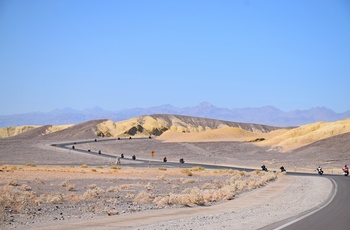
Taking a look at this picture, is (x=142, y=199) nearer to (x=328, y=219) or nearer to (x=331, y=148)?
(x=328, y=219)

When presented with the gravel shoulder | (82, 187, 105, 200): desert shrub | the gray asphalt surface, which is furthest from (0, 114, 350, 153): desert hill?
the gray asphalt surface

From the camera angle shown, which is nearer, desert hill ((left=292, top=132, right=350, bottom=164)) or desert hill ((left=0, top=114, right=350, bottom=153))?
desert hill ((left=292, top=132, right=350, bottom=164))

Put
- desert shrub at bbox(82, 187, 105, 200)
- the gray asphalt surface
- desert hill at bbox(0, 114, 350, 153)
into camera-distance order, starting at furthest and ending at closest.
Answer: desert hill at bbox(0, 114, 350, 153), desert shrub at bbox(82, 187, 105, 200), the gray asphalt surface

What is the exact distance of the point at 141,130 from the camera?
19275cm

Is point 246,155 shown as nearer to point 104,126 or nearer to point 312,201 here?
point 312,201

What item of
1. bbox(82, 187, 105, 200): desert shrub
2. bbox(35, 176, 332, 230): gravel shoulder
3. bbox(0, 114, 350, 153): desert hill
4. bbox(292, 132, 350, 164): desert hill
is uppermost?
bbox(0, 114, 350, 153): desert hill

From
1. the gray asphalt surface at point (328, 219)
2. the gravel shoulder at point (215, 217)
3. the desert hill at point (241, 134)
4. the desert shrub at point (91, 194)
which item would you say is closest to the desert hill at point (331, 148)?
the desert hill at point (241, 134)

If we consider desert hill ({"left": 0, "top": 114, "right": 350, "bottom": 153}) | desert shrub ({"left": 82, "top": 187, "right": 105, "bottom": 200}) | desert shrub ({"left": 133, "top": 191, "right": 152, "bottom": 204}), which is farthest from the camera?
desert hill ({"left": 0, "top": 114, "right": 350, "bottom": 153})

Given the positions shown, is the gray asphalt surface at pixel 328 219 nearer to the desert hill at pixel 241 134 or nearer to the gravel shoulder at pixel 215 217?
the gravel shoulder at pixel 215 217

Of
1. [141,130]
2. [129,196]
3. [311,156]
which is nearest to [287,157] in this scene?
[311,156]

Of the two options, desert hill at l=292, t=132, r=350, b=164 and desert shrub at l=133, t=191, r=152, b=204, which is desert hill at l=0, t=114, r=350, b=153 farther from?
desert shrub at l=133, t=191, r=152, b=204

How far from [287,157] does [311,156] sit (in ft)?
14.3

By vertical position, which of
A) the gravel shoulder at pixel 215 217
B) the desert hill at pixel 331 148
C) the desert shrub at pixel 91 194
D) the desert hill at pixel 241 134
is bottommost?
the gravel shoulder at pixel 215 217

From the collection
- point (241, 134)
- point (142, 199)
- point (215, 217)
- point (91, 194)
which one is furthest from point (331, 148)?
point (215, 217)
